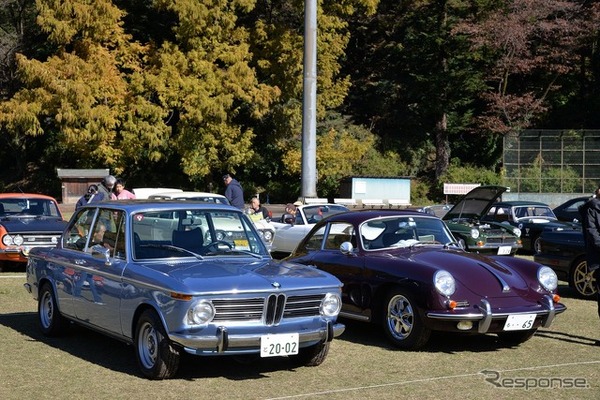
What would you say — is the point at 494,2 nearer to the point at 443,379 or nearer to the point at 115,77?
the point at 115,77

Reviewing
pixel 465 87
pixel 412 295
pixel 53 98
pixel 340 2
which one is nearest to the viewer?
pixel 412 295

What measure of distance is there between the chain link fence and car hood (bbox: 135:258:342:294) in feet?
109

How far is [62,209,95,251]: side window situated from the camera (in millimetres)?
9859

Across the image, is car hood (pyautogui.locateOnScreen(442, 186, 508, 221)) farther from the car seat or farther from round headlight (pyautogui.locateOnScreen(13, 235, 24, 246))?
the car seat

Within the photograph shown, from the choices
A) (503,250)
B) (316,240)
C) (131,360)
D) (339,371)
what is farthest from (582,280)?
(131,360)

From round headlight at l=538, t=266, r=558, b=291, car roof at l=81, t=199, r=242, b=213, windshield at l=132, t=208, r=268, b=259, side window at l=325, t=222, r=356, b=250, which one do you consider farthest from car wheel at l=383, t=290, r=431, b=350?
car roof at l=81, t=199, r=242, b=213

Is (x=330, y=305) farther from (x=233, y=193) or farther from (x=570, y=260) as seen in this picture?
(x=233, y=193)

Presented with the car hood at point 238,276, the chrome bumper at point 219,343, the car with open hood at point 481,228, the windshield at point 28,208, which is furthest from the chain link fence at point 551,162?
the chrome bumper at point 219,343

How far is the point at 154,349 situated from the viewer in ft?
26.7

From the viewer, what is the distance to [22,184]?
4609cm

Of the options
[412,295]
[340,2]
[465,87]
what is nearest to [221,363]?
[412,295]

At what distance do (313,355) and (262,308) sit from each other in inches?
40.6

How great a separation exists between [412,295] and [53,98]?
99.4 ft

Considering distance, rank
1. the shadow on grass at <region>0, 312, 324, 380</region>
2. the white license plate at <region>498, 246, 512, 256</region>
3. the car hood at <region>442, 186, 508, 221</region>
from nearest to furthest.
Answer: the shadow on grass at <region>0, 312, 324, 380</region> < the white license plate at <region>498, 246, 512, 256</region> < the car hood at <region>442, 186, 508, 221</region>
